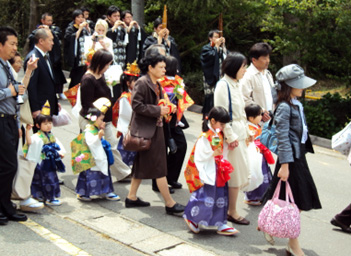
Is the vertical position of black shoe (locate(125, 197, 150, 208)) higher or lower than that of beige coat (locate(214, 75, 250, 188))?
lower

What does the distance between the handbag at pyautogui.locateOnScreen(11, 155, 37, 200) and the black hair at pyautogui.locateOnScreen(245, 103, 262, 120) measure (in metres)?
2.61

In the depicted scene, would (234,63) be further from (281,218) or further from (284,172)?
(281,218)

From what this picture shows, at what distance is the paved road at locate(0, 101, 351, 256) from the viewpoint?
4.87 meters

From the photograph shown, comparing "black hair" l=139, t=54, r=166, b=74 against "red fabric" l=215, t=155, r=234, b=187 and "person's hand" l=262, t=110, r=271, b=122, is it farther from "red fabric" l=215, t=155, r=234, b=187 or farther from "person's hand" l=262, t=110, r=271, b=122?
"person's hand" l=262, t=110, r=271, b=122

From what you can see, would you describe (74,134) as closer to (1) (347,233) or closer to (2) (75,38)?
(2) (75,38)

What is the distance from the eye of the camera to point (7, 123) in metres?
5.15

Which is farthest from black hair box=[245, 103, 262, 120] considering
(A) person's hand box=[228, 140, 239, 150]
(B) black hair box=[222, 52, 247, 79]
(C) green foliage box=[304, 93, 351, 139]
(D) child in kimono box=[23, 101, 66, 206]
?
(C) green foliage box=[304, 93, 351, 139]

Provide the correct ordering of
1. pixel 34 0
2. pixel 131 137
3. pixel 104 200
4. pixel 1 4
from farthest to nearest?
pixel 1 4 → pixel 34 0 → pixel 104 200 → pixel 131 137

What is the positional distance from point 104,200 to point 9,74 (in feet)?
6.40

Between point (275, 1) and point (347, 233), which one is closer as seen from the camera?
point (347, 233)

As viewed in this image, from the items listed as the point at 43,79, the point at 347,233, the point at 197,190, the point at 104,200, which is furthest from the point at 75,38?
the point at 347,233

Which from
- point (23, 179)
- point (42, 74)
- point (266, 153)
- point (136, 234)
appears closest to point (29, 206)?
point (23, 179)

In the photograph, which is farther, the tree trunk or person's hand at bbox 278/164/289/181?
the tree trunk

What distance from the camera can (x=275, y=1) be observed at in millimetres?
10633
